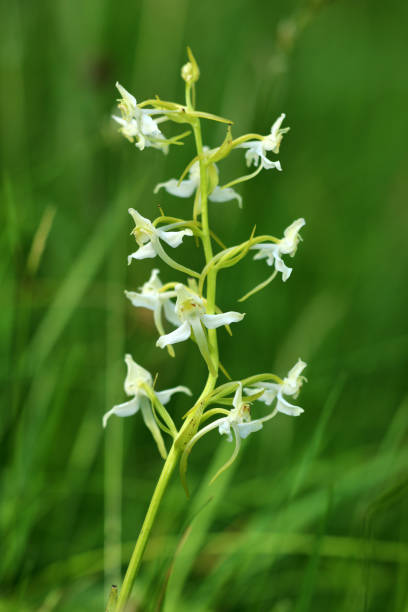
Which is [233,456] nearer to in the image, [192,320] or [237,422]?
[237,422]

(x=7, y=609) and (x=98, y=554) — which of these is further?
(x=98, y=554)

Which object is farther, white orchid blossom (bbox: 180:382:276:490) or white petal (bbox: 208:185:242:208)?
white petal (bbox: 208:185:242:208)

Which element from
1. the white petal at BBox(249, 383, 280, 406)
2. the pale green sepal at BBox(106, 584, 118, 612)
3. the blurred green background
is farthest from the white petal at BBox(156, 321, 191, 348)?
the pale green sepal at BBox(106, 584, 118, 612)

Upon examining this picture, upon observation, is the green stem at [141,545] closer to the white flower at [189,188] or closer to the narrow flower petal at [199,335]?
the narrow flower petal at [199,335]

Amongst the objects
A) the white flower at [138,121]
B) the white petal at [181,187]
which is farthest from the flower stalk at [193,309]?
the white petal at [181,187]

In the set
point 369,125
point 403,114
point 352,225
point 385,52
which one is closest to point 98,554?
point 352,225

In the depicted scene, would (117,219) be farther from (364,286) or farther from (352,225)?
(352,225)

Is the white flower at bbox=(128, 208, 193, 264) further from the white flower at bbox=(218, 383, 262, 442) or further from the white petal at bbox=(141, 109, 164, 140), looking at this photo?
the white flower at bbox=(218, 383, 262, 442)
